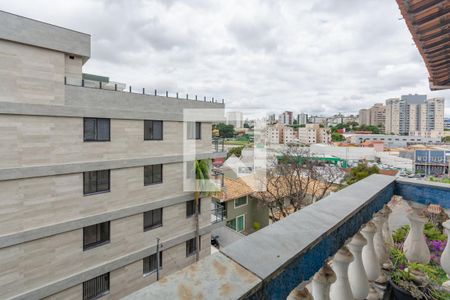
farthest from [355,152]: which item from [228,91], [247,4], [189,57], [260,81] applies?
[247,4]

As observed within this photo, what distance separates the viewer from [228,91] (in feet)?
88.8

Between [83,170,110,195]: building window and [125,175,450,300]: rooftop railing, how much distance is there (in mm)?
7692

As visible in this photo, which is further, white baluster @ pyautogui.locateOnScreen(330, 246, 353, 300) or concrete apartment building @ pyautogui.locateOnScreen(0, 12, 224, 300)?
concrete apartment building @ pyautogui.locateOnScreen(0, 12, 224, 300)

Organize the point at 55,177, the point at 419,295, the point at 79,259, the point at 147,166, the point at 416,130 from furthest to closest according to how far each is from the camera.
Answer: the point at 416,130, the point at 147,166, the point at 79,259, the point at 55,177, the point at 419,295

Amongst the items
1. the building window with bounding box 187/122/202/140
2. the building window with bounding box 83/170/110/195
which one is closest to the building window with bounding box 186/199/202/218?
the building window with bounding box 187/122/202/140

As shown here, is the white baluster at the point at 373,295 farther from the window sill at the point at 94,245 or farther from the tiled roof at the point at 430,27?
the window sill at the point at 94,245

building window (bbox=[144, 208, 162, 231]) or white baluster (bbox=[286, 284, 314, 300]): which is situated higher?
white baluster (bbox=[286, 284, 314, 300])

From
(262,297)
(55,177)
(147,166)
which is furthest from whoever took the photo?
(147,166)

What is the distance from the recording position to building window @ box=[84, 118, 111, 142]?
23.0ft

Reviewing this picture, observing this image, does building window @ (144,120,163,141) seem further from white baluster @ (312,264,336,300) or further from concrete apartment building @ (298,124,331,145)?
concrete apartment building @ (298,124,331,145)

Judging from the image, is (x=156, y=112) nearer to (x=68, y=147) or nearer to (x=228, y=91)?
(x=68, y=147)

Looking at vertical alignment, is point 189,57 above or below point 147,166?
above

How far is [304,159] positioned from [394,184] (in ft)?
52.5

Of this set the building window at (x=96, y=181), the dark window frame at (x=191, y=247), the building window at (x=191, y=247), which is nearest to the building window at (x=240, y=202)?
the building window at (x=191, y=247)
